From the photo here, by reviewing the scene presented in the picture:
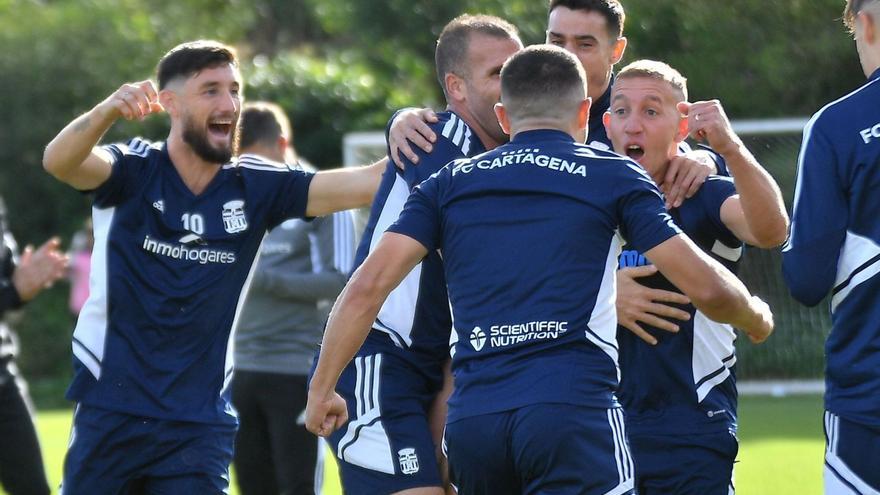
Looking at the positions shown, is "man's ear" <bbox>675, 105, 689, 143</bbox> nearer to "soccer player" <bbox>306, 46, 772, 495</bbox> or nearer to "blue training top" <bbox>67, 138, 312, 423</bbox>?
"soccer player" <bbox>306, 46, 772, 495</bbox>

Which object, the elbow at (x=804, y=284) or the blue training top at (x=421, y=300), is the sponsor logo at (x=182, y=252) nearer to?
the blue training top at (x=421, y=300)

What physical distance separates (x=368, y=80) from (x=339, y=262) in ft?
42.6

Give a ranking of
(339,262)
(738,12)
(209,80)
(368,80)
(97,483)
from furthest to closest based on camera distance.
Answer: (368,80)
(738,12)
(339,262)
(209,80)
(97,483)

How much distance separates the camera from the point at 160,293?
19.6ft

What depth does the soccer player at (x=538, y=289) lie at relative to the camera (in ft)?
14.3

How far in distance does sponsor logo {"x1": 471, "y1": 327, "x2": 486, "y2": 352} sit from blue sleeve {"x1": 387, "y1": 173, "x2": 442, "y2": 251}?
0.31m

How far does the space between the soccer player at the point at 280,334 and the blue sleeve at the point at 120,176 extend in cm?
217

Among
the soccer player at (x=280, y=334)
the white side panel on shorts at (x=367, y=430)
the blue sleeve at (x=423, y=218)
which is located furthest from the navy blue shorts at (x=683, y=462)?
the soccer player at (x=280, y=334)

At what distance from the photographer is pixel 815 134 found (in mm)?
4602

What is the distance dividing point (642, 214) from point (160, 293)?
2.44 meters

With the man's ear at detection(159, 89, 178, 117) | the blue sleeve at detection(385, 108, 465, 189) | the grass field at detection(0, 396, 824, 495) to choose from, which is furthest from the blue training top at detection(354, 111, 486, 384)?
the grass field at detection(0, 396, 824, 495)

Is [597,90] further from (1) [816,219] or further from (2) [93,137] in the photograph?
(2) [93,137]

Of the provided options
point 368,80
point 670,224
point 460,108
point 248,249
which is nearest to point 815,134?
point 670,224

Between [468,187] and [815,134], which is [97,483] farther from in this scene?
[815,134]
